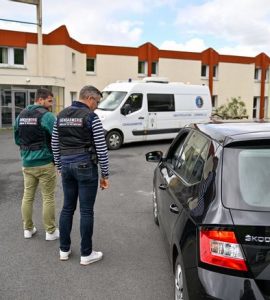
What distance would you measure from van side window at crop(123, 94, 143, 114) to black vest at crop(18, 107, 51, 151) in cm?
978

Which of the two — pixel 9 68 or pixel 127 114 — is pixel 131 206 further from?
pixel 9 68

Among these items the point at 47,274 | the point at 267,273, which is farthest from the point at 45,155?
the point at 267,273

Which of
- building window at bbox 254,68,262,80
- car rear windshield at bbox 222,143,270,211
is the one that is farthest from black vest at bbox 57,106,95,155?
building window at bbox 254,68,262,80

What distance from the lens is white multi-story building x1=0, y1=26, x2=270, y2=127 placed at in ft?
81.8

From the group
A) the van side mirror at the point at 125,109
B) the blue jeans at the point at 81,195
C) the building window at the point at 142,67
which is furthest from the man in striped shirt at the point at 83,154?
the building window at the point at 142,67

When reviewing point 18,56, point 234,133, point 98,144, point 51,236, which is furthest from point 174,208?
point 18,56

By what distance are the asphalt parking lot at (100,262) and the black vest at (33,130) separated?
1.22 m

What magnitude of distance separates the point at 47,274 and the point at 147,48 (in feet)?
94.1

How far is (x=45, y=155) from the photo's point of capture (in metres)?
4.94

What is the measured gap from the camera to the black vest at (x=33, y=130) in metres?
4.85

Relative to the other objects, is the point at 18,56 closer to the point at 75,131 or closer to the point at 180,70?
the point at 180,70

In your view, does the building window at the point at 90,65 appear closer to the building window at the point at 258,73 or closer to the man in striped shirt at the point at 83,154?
the building window at the point at 258,73

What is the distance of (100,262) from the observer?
4.46m

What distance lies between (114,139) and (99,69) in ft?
52.4
